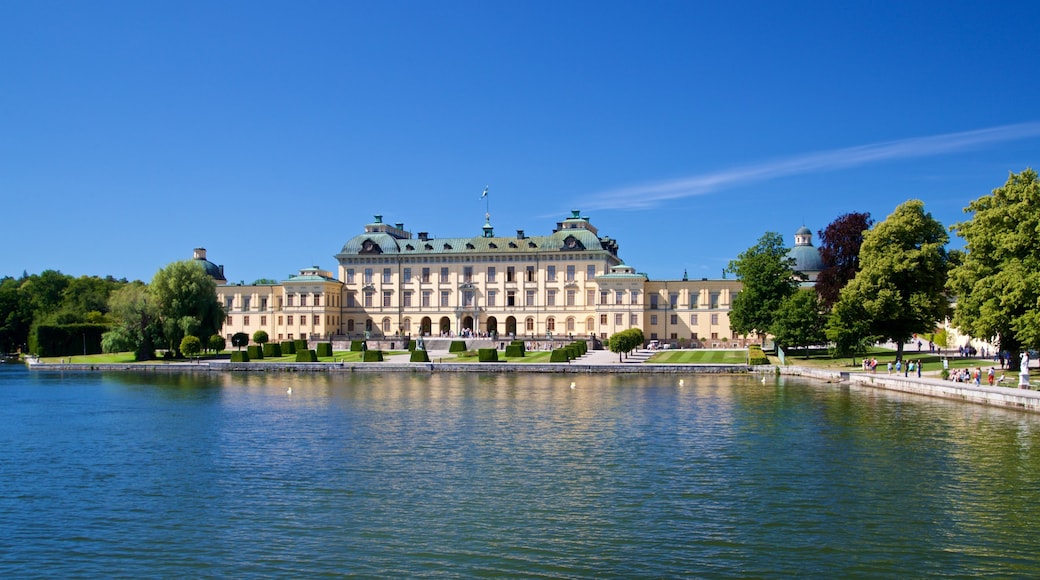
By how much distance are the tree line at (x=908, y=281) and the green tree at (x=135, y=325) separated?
153ft

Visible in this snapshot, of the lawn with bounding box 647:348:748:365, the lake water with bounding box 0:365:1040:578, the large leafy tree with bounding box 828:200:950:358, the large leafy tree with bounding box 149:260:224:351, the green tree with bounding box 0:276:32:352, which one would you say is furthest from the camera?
the green tree with bounding box 0:276:32:352

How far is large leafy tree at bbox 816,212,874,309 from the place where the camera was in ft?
216

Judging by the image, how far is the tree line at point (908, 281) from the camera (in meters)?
40.9

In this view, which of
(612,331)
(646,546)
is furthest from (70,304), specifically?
(646,546)

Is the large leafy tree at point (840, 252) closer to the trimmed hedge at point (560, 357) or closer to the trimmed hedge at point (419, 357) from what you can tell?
the trimmed hedge at point (560, 357)

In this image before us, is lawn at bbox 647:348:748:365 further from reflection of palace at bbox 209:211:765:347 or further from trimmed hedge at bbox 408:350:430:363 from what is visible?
trimmed hedge at bbox 408:350:430:363

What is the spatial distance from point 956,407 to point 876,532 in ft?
74.7

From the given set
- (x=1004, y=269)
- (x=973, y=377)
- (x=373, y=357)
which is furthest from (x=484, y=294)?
(x=1004, y=269)

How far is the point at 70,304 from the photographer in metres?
98.9

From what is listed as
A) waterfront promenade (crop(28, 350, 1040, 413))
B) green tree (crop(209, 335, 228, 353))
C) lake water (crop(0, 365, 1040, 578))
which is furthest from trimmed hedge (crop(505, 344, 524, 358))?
lake water (crop(0, 365, 1040, 578))

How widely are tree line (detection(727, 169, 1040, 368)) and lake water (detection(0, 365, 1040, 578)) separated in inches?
247

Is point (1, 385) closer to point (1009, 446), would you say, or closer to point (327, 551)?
point (327, 551)

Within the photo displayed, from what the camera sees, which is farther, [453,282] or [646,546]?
[453,282]

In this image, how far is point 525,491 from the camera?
21.3 metres
